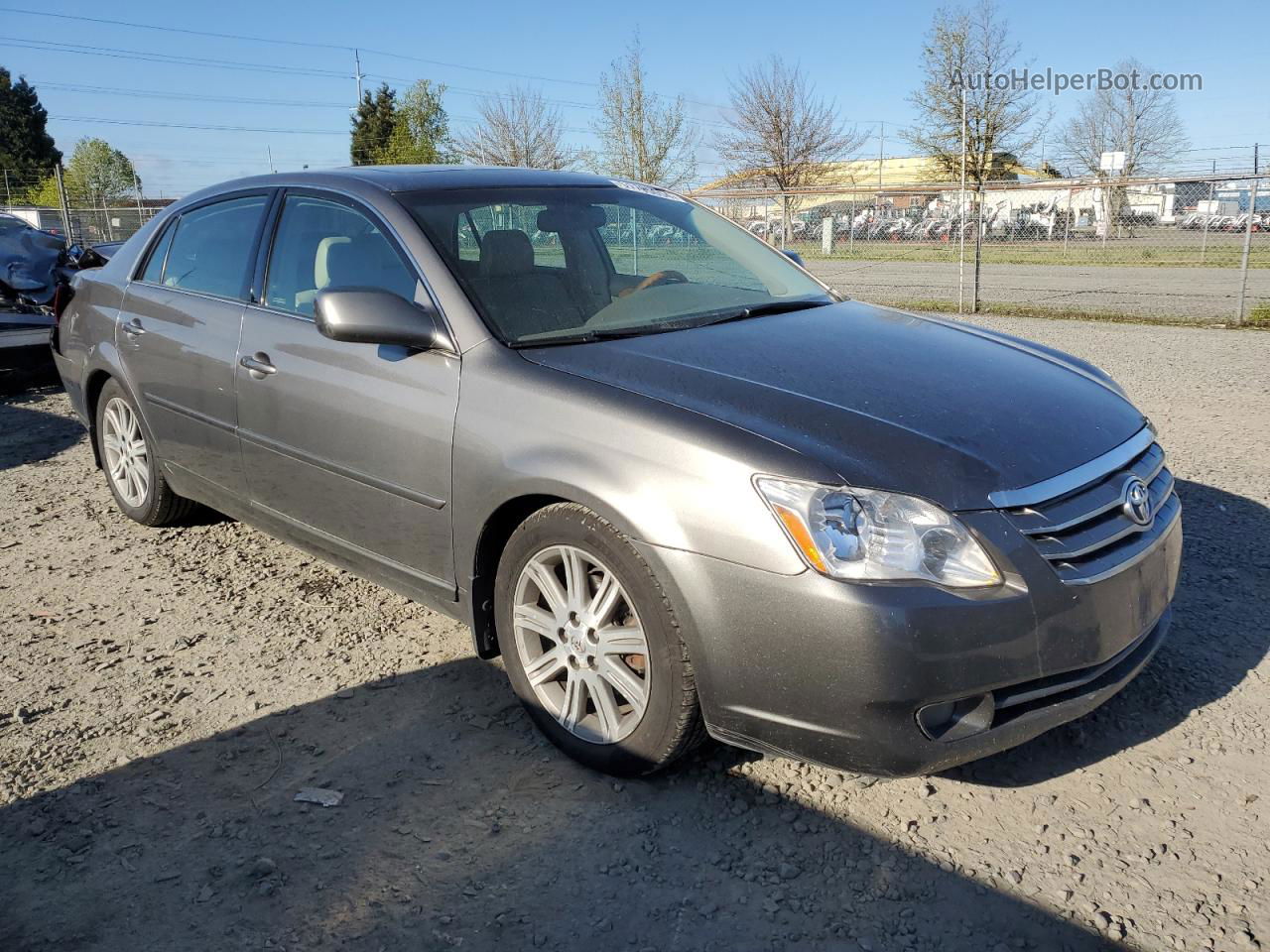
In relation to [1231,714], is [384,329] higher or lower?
higher

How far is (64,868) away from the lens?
8.27 ft

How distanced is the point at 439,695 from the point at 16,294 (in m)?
8.80

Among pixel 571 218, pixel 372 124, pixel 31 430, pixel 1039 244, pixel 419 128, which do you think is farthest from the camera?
pixel 372 124

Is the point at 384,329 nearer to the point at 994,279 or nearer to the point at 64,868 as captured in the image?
the point at 64,868

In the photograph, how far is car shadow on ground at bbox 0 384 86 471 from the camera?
6.81 m

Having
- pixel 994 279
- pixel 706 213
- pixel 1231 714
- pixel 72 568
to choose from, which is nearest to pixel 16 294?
pixel 72 568

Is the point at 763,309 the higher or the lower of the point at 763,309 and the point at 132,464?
the higher

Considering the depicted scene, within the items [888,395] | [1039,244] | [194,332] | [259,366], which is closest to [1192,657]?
[888,395]

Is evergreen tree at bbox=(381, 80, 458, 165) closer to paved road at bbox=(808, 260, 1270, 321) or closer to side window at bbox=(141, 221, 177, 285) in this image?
paved road at bbox=(808, 260, 1270, 321)

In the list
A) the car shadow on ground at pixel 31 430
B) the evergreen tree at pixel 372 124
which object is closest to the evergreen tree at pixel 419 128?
the evergreen tree at pixel 372 124

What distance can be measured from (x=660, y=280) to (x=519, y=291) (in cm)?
64

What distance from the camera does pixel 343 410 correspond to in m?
3.38

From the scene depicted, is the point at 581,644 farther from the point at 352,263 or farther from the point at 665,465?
the point at 352,263

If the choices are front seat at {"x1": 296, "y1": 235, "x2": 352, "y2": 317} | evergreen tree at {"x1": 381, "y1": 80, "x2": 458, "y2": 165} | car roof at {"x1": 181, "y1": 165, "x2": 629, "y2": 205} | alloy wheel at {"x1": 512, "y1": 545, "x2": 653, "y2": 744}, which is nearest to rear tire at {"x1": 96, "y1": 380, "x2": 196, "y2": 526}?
car roof at {"x1": 181, "y1": 165, "x2": 629, "y2": 205}
